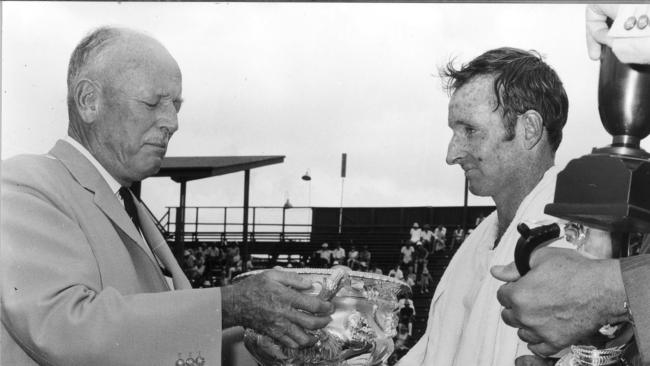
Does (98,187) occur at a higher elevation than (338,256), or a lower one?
higher

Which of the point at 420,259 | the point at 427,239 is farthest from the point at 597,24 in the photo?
the point at 427,239

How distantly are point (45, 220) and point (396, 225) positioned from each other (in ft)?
78.8

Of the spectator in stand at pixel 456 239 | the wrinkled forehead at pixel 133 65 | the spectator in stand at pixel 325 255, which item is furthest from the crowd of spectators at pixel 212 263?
the wrinkled forehead at pixel 133 65

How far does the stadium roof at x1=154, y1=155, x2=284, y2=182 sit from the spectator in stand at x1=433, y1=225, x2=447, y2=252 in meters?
6.73

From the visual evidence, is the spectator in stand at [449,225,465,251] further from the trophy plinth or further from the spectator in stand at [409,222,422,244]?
the trophy plinth

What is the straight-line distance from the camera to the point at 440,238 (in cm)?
2123

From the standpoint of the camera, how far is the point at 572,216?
2.99 ft

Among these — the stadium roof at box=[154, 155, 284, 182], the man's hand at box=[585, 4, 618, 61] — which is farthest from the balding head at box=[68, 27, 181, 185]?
the stadium roof at box=[154, 155, 284, 182]

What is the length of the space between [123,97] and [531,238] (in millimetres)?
1117

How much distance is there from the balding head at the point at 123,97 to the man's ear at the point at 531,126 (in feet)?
2.70

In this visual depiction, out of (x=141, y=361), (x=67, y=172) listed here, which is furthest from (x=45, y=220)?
(x=141, y=361)

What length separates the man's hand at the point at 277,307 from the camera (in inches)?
51.3

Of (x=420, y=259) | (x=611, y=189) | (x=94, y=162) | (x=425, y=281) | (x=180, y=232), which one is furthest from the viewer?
(x=420, y=259)

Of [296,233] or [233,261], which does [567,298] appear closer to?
[233,261]
